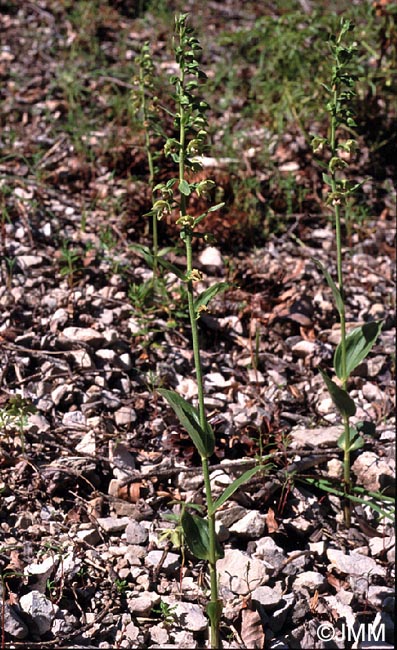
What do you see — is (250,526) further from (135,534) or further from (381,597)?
(381,597)

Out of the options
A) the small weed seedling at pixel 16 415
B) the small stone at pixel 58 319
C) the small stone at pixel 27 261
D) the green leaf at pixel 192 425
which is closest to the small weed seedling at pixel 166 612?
the green leaf at pixel 192 425

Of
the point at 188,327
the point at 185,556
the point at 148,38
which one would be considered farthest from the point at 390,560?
the point at 148,38

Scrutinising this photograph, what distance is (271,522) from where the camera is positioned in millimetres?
3164

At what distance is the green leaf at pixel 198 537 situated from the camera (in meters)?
2.65

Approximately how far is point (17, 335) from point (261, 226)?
1883 millimetres

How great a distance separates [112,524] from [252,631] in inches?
29.6

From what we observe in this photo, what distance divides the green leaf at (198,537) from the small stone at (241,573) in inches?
7.6

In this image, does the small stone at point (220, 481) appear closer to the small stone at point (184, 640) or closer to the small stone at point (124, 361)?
the small stone at point (184, 640)

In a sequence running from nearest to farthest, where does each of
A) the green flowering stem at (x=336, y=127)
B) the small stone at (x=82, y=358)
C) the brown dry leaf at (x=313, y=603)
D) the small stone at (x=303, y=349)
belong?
the brown dry leaf at (x=313, y=603) → the green flowering stem at (x=336, y=127) → the small stone at (x=82, y=358) → the small stone at (x=303, y=349)

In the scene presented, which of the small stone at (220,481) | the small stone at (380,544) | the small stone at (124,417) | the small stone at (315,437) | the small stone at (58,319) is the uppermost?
the small stone at (58,319)

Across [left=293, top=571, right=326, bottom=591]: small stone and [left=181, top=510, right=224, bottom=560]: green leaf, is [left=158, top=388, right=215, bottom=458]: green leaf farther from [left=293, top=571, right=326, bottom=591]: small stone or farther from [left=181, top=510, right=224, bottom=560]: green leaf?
[left=293, top=571, right=326, bottom=591]: small stone

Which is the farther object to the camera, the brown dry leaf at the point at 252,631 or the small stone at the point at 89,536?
the small stone at the point at 89,536

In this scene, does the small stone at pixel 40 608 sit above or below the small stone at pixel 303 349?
below

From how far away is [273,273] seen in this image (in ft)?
14.8
